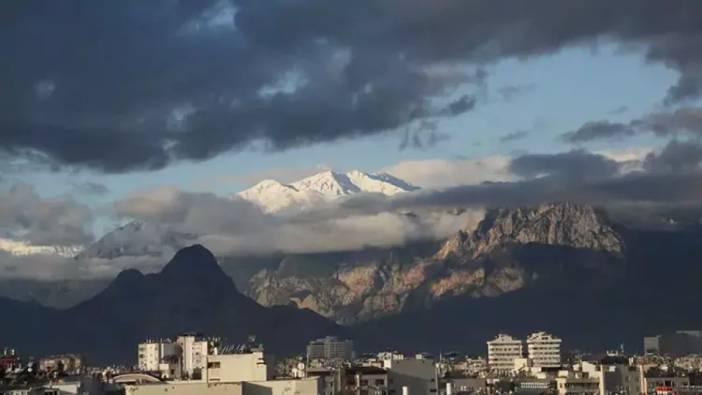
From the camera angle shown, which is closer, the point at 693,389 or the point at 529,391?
the point at 693,389

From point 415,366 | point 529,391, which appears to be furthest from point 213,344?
point 529,391

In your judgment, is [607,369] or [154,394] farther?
[607,369]

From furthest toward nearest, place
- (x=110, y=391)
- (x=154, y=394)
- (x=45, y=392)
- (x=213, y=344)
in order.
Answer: (x=213, y=344), (x=110, y=391), (x=154, y=394), (x=45, y=392)

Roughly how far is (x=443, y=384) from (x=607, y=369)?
78.1 ft

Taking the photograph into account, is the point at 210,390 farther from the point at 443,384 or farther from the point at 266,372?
the point at 443,384

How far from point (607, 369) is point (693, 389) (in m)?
35.7

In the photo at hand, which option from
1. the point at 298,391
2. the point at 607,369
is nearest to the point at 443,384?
the point at 607,369

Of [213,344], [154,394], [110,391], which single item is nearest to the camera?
[154,394]

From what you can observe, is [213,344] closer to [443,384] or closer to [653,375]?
[443,384]

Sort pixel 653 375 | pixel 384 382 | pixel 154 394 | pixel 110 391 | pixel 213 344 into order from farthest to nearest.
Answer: pixel 653 375, pixel 213 344, pixel 384 382, pixel 110 391, pixel 154 394

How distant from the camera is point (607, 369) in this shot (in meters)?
197

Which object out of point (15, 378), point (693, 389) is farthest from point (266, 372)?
point (693, 389)

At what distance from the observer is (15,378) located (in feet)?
424

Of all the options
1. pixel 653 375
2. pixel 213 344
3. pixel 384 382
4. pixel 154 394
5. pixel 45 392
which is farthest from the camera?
pixel 653 375
